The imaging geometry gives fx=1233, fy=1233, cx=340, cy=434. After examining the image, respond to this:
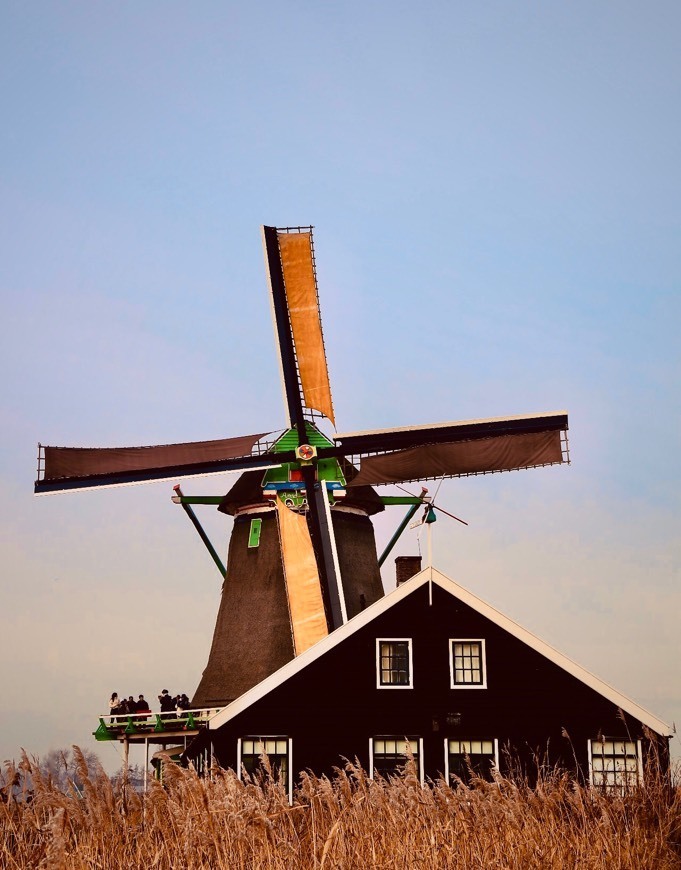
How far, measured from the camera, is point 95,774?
970cm

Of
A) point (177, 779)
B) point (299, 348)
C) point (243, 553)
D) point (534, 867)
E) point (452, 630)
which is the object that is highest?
point (299, 348)

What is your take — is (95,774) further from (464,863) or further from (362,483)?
(362,483)

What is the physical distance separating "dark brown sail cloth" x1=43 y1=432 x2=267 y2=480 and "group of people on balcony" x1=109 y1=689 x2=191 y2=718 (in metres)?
5.18

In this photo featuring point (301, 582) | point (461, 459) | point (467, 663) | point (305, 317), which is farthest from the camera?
point (305, 317)

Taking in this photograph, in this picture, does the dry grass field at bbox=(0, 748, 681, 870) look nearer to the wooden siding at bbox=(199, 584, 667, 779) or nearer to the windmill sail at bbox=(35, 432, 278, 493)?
the wooden siding at bbox=(199, 584, 667, 779)

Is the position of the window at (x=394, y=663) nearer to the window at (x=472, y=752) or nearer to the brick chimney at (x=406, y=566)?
the window at (x=472, y=752)

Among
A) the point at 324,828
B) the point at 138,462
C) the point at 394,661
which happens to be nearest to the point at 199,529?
the point at 138,462

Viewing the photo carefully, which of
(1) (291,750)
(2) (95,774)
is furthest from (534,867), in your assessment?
(1) (291,750)

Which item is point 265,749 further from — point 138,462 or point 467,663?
point 138,462

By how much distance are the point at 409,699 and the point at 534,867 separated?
13072 mm

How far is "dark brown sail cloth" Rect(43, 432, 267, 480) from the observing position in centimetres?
2873

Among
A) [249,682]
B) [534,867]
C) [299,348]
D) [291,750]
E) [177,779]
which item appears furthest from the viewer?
[299,348]

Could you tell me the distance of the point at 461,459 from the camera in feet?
92.8

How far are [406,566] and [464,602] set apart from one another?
369 centimetres
